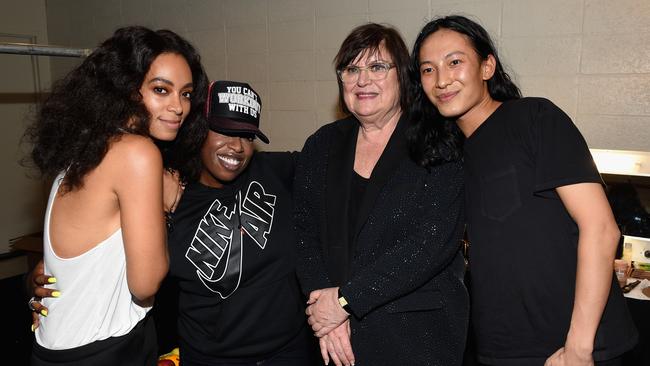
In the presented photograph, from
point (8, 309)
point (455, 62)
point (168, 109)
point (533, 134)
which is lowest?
point (8, 309)

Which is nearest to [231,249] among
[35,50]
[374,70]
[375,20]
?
[374,70]

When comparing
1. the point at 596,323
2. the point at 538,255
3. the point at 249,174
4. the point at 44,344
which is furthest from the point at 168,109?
the point at 596,323

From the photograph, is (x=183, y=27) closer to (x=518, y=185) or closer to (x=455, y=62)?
(x=455, y=62)

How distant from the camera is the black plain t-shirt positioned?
1.39m

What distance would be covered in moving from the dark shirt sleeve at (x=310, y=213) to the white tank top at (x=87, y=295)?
25.1 inches

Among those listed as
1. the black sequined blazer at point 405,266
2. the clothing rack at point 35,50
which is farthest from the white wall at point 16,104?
the black sequined blazer at point 405,266

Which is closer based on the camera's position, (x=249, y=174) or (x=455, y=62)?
(x=455, y=62)

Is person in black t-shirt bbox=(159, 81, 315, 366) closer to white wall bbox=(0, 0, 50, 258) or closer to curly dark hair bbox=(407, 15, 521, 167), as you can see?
curly dark hair bbox=(407, 15, 521, 167)

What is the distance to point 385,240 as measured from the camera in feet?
5.33

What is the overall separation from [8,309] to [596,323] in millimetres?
5035

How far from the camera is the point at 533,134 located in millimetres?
1431

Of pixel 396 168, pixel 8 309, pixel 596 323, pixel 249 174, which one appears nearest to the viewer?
pixel 596 323

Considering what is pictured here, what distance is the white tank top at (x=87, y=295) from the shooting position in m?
1.38

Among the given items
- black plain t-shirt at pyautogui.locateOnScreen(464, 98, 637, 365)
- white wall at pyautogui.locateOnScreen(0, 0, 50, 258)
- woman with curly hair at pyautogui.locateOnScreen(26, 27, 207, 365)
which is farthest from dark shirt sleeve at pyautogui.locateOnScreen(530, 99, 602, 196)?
white wall at pyautogui.locateOnScreen(0, 0, 50, 258)
